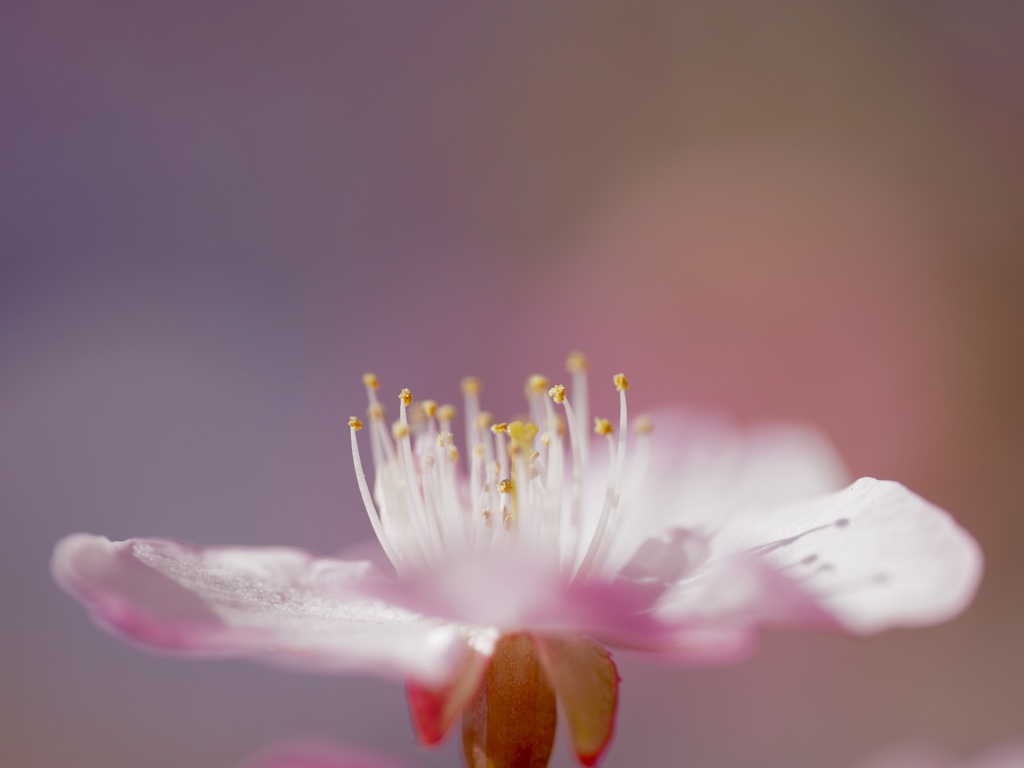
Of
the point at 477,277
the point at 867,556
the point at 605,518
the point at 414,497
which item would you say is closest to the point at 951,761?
the point at 867,556

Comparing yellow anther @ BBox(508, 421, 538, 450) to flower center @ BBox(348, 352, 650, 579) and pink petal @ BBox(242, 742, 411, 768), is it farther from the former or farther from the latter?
pink petal @ BBox(242, 742, 411, 768)

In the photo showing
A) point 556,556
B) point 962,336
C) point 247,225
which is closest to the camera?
point 556,556

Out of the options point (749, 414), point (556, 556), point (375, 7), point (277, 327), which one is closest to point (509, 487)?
point (556, 556)

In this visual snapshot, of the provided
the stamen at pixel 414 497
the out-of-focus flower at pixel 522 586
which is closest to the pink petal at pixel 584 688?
the out-of-focus flower at pixel 522 586

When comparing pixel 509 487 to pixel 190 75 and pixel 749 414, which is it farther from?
pixel 190 75

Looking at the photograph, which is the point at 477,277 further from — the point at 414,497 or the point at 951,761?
the point at 951,761

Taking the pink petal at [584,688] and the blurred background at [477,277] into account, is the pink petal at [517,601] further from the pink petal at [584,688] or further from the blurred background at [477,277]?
the blurred background at [477,277]
